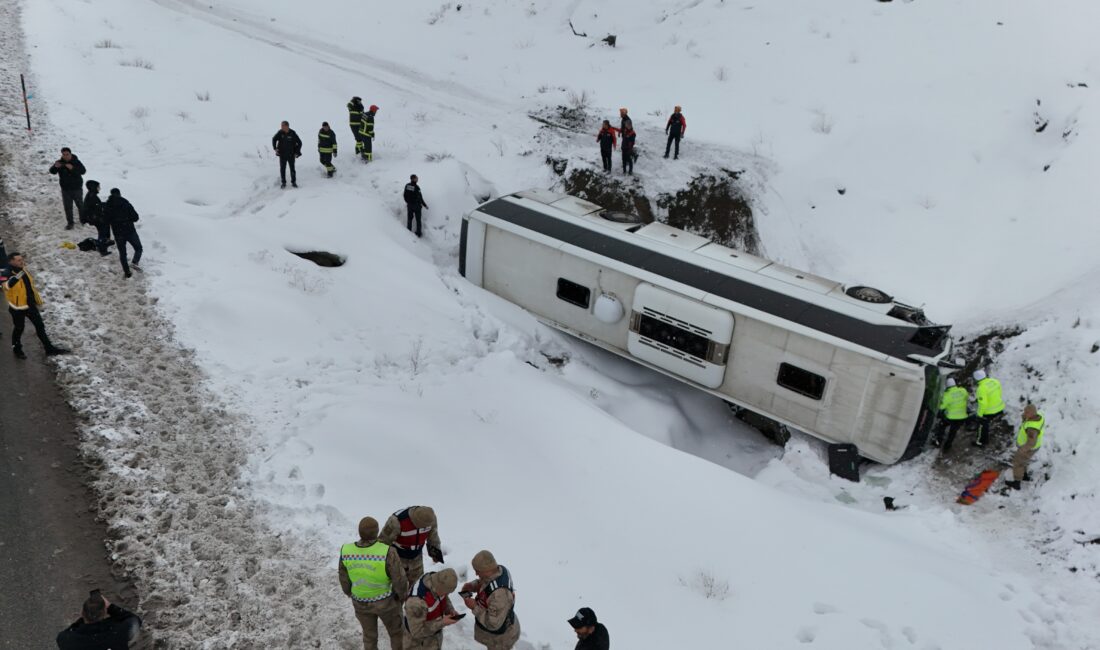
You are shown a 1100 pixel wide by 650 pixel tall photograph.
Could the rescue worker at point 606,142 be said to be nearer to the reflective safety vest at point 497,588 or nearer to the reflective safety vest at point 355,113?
the reflective safety vest at point 355,113

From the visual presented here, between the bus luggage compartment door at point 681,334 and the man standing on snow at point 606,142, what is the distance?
6200 mm

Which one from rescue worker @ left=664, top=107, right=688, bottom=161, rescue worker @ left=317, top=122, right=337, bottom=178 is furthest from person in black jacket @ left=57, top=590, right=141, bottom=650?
rescue worker @ left=664, top=107, right=688, bottom=161

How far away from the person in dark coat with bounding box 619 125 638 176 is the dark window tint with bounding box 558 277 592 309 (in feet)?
17.0

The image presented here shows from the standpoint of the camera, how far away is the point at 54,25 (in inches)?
1032

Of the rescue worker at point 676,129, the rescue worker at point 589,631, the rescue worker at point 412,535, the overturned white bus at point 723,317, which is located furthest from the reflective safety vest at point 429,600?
the rescue worker at point 676,129

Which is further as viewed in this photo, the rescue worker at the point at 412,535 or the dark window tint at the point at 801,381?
the dark window tint at the point at 801,381

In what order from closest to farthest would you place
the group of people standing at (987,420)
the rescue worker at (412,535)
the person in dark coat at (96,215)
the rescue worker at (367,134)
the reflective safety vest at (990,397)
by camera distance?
the rescue worker at (412,535)
the group of people standing at (987,420)
the reflective safety vest at (990,397)
the person in dark coat at (96,215)
the rescue worker at (367,134)

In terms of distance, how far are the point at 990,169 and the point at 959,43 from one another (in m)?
5.04

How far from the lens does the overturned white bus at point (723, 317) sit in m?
12.6

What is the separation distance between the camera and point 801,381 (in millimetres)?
13344

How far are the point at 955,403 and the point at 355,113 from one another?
47.6 feet

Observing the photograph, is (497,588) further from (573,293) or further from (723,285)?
(573,293)

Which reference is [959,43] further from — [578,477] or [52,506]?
[52,506]

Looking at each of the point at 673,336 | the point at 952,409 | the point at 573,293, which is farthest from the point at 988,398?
the point at 573,293
